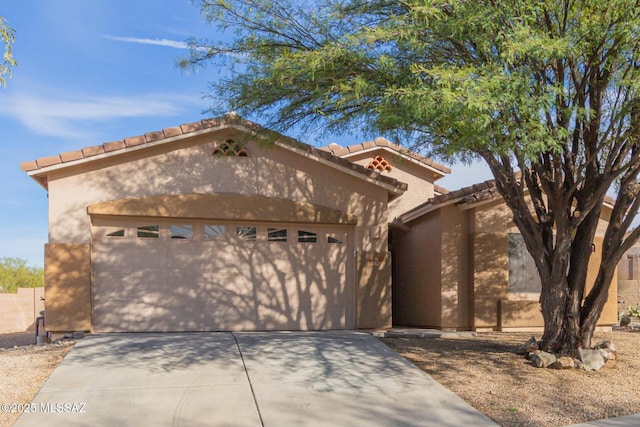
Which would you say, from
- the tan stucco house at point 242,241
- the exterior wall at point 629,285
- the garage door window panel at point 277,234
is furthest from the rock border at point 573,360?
the exterior wall at point 629,285

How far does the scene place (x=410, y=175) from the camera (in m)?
18.5

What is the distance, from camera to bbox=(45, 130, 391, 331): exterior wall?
37.2 feet

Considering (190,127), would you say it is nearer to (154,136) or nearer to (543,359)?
(154,136)

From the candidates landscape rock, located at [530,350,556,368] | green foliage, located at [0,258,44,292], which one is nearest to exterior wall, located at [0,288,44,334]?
green foliage, located at [0,258,44,292]

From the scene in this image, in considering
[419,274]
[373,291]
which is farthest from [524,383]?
[419,274]

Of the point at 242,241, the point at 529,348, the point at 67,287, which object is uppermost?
the point at 242,241

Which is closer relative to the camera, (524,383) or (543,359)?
(524,383)

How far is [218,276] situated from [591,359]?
→ 7014 mm

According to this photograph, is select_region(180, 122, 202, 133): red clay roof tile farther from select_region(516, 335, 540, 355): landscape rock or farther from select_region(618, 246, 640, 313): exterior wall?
select_region(618, 246, 640, 313): exterior wall

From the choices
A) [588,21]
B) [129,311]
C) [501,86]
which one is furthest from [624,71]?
[129,311]

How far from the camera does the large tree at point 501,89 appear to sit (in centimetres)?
732

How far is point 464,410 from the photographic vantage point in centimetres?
722

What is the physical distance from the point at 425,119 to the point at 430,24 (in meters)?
1.25

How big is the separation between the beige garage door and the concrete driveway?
52.6 inches
